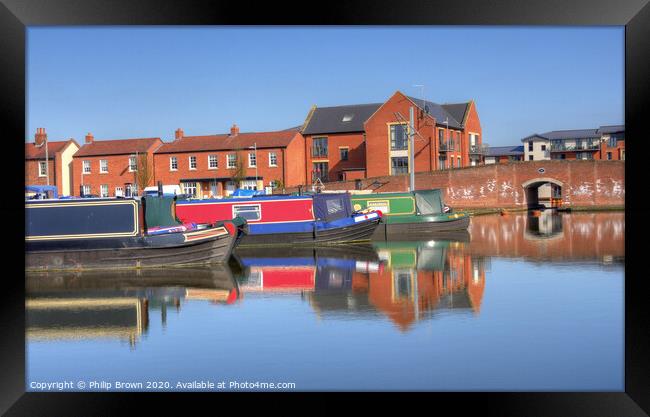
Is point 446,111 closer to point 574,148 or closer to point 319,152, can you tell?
point 319,152

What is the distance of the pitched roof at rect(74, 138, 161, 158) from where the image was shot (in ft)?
159

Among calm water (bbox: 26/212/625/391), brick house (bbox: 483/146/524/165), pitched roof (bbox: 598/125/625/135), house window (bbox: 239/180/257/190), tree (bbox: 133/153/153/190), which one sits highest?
pitched roof (bbox: 598/125/625/135)

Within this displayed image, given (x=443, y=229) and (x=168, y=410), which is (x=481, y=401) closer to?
(x=168, y=410)

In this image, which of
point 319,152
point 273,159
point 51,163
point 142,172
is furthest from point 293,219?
point 51,163

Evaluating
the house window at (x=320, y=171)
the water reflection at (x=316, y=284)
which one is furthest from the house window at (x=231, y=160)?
the water reflection at (x=316, y=284)

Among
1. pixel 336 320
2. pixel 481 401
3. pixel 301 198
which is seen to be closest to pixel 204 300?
pixel 336 320

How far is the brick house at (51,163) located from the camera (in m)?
48.1

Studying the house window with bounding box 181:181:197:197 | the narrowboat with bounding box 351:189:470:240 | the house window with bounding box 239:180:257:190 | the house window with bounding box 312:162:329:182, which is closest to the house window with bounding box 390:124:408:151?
the house window with bounding box 312:162:329:182

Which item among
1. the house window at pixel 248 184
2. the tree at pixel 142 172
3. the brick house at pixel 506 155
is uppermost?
the brick house at pixel 506 155

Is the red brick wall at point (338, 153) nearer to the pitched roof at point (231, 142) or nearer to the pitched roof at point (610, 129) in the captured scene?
the pitched roof at point (231, 142)

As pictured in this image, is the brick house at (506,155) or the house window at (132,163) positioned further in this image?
the brick house at (506,155)

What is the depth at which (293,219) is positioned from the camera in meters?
22.8

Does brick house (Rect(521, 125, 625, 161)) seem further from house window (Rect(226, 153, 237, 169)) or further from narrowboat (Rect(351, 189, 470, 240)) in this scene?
narrowboat (Rect(351, 189, 470, 240))

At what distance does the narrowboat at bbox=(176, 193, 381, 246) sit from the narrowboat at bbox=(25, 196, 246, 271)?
5.86m
